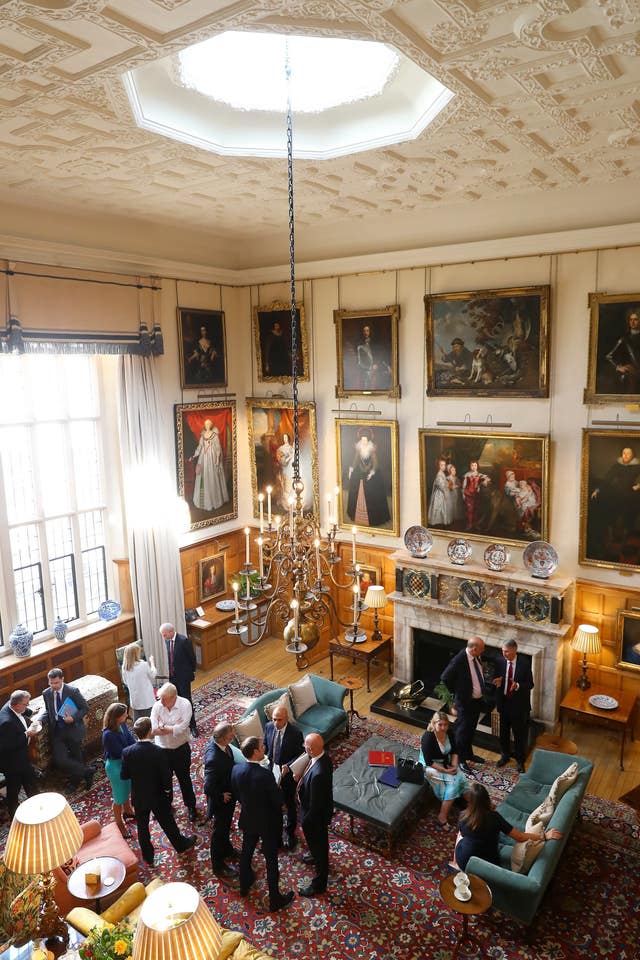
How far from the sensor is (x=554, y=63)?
14.7 ft

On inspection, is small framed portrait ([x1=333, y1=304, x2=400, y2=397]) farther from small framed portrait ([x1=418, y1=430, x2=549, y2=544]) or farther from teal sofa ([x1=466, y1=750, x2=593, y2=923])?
→ teal sofa ([x1=466, y1=750, x2=593, y2=923])

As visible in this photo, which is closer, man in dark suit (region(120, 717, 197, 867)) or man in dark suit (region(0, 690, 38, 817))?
man in dark suit (region(120, 717, 197, 867))

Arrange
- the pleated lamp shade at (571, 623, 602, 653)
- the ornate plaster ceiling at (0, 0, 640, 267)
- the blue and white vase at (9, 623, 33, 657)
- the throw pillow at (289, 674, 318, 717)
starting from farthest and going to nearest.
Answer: the throw pillow at (289, 674, 318, 717) → the blue and white vase at (9, 623, 33, 657) → the pleated lamp shade at (571, 623, 602, 653) → the ornate plaster ceiling at (0, 0, 640, 267)

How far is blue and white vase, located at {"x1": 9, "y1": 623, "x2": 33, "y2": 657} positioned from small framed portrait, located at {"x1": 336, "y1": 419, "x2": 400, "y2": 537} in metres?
5.04

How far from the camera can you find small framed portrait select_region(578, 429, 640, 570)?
8266 mm

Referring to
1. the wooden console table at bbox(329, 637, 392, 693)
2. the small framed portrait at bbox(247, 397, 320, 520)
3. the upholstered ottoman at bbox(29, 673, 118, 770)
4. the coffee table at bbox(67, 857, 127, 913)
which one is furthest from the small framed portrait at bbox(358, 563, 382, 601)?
the coffee table at bbox(67, 857, 127, 913)

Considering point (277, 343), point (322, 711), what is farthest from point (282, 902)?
point (277, 343)

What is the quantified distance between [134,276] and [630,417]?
23.4 ft

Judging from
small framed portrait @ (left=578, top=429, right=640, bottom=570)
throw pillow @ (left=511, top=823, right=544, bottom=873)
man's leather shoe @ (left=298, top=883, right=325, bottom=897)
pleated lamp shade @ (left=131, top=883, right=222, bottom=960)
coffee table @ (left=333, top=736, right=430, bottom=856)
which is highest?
small framed portrait @ (left=578, top=429, right=640, bottom=570)

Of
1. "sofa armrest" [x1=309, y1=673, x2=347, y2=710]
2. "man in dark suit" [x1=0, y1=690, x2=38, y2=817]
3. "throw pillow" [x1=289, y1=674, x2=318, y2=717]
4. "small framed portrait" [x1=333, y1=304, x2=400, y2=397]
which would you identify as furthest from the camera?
"small framed portrait" [x1=333, y1=304, x2=400, y2=397]

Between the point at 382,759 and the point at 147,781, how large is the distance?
108 inches

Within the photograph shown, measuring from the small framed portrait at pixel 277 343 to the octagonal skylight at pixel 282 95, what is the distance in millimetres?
4555

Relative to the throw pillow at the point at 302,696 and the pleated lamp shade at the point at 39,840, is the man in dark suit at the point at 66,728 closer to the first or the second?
the throw pillow at the point at 302,696

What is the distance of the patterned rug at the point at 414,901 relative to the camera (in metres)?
5.68
